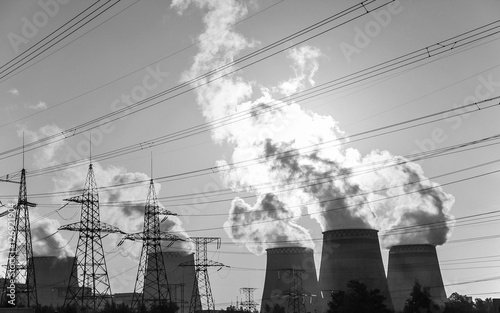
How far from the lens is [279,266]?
2307 inches

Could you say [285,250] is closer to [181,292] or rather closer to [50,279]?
[181,292]

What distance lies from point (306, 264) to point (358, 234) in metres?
11.3

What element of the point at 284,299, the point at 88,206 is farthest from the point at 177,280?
the point at 88,206

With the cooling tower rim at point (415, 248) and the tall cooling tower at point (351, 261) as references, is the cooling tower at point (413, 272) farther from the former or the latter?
the tall cooling tower at point (351, 261)

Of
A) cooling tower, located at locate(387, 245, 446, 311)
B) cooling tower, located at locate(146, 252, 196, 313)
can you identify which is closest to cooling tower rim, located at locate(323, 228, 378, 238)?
cooling tower, located at locate(387, 245, 446, 311)

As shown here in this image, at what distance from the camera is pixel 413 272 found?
190 feet

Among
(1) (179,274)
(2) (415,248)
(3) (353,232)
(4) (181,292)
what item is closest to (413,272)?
(2) (415,248)

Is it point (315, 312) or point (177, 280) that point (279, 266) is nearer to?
point (315, 312)

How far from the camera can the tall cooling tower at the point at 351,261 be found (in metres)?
50.8

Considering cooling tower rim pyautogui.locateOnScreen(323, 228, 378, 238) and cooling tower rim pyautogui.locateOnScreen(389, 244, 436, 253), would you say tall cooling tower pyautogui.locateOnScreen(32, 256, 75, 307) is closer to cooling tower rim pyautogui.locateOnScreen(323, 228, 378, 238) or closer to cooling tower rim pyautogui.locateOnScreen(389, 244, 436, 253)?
cooling tower rim pyautogui.locateOnScreen(323, 228, 378, 238)

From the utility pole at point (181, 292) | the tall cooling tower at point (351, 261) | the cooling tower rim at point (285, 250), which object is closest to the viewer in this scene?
the tall cooling tower at point (351, 261)

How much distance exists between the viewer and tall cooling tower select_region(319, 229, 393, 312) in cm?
5081

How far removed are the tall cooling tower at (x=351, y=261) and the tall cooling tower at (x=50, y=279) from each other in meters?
33.9

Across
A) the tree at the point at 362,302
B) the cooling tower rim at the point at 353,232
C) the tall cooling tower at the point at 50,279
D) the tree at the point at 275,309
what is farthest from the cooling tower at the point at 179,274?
the tree at the point at 362,302
